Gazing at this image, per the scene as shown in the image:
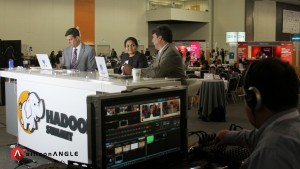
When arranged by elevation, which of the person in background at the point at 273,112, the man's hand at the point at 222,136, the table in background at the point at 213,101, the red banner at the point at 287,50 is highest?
the red banner at the point at 287,50

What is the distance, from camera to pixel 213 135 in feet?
6.61

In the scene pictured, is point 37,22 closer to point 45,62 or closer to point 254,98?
point 45,62

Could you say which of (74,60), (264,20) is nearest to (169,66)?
(74,60)

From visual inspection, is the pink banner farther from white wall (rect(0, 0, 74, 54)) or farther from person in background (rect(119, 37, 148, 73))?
→ person in background (rect(119, 37, 148, 73))

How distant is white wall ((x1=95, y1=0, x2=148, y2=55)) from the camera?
20.6 meters

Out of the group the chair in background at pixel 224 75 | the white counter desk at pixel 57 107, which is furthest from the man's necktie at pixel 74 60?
the chair in background at pixel 224 75

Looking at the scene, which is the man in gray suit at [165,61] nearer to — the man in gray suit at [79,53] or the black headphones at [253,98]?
the man in gray suit at [79,53]

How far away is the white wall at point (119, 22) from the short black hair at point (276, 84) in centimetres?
1952

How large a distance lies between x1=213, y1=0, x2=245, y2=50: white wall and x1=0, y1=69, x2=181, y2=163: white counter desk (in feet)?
63.8

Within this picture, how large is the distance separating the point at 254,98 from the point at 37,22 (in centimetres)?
1786

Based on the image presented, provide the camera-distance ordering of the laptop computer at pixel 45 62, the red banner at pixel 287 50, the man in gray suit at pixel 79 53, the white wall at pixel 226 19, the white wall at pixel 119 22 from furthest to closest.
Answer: the white wall at pixel 226 19 → the white wall at pixel 119 22 → the red banner at pixel 287 50 → the man in gray suit at pixel 79 53 → the laptop computer at pixel 45 62

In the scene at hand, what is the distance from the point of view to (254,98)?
128 cm

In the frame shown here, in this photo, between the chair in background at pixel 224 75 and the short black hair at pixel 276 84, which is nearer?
the short black hair at pixel 276 84

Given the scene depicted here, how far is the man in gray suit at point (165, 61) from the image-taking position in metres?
3.68
